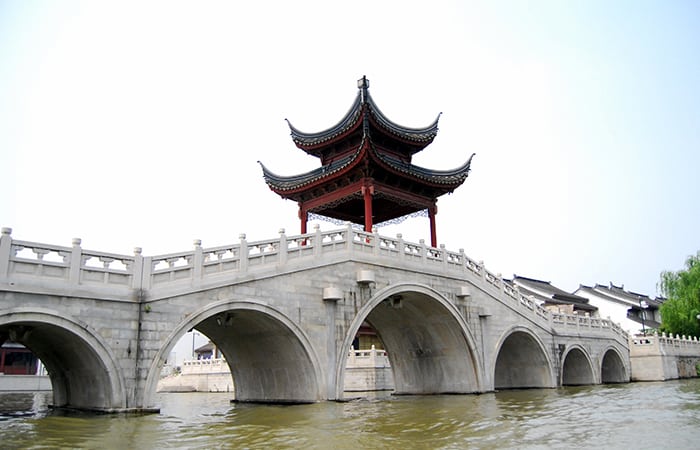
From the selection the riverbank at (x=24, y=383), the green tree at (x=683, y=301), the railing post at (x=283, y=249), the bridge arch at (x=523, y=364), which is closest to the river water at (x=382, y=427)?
the railing post at (x=283, y=249)

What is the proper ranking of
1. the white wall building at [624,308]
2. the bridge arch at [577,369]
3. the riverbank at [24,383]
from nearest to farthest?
1. the bridge arch at [577,369]
2. the riverbank at [24,383]
3. the white wall building at [624,308]

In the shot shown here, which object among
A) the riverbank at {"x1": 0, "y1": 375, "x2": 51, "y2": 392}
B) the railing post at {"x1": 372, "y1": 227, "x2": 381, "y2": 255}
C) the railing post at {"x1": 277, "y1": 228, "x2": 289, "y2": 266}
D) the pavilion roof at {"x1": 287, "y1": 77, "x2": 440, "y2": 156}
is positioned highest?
the pavilion roof at {"x1": 287, "y1": 77, "x2": 440, "y2": 156}

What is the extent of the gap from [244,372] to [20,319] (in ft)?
24.2

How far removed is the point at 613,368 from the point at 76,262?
23.7 meters

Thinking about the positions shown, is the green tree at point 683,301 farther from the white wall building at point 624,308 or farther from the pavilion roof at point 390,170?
the pavilion roof at point 390,170

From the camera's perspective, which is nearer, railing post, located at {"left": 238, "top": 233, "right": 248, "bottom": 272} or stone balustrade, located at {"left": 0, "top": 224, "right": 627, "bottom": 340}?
stone balustrade, located at {"left": 0, "top": 224, "right": 627, "bottom": 340}

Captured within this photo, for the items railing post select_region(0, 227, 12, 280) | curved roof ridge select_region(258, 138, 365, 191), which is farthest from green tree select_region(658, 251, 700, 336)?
railing post select_region(0, 227, 12, 280)

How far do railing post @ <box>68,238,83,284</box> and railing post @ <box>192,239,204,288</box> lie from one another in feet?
7.41

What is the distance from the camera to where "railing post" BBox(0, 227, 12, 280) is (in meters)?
9.84

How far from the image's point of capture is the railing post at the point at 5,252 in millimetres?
9836

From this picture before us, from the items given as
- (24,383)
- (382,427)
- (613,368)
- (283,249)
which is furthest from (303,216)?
(24,383)

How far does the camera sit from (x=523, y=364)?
22.1 meters

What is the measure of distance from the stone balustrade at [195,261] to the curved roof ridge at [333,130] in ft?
16.9

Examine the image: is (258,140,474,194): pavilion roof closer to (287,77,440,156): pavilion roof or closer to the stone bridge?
(287,77,440,156): pavilion roof
